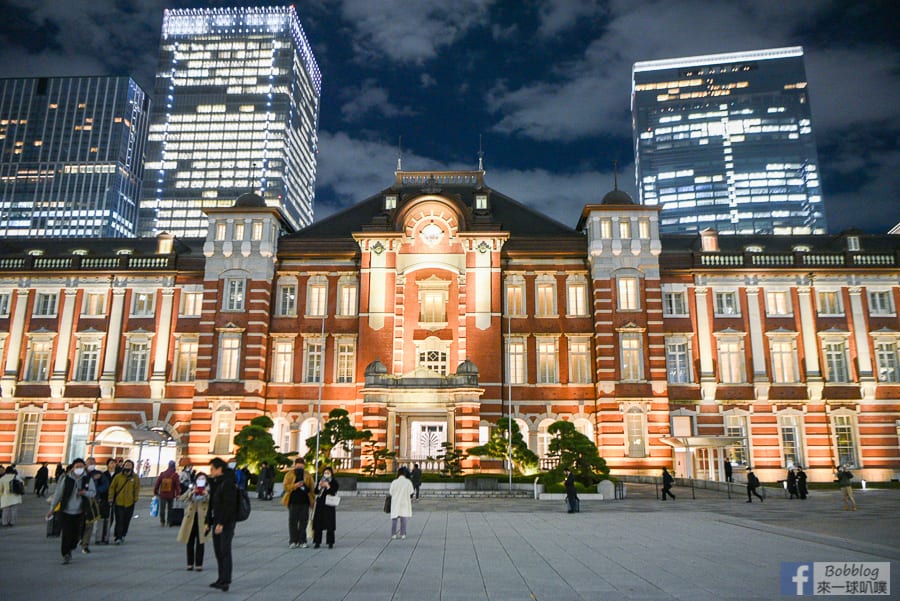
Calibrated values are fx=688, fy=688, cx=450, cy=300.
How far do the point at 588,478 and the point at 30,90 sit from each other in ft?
522

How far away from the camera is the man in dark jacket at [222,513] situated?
9922mm

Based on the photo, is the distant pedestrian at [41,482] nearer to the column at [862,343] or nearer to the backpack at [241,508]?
the backpack at [241,508]

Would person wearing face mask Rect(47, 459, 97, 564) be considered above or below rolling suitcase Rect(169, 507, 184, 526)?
above

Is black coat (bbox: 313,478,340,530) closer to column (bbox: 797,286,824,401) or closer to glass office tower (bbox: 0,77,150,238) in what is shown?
column (bbox: 797,286,824,401)

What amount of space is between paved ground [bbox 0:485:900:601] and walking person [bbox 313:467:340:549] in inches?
10.9

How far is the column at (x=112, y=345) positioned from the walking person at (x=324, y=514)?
3319cm

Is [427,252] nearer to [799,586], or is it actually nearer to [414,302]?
[414,302]

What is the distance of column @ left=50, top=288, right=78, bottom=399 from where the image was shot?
140 ft

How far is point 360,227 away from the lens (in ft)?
151

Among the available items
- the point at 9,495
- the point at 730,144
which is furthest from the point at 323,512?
the point at 730,144

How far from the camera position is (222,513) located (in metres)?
10.6

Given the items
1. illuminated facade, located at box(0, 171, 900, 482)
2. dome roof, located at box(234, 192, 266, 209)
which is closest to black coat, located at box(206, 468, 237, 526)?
illuminated facade, located at box(0, 171, 900, 482)

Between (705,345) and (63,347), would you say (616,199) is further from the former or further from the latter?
(63,347)

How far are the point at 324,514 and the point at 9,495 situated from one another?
9537mm
